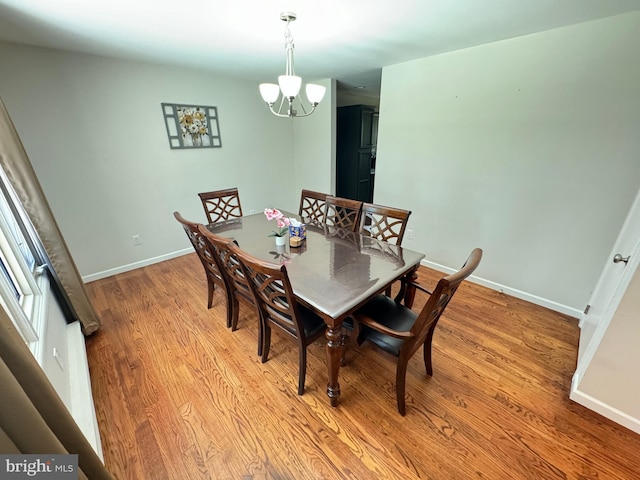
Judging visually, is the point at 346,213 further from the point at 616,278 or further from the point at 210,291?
the point at 616,278

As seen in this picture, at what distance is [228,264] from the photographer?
167 cm

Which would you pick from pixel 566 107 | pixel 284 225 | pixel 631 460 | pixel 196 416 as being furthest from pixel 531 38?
pixel 196 416

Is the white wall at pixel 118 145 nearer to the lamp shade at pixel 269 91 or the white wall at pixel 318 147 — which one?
the white wall at pixel 318 147

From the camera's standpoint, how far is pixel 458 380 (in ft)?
5.58

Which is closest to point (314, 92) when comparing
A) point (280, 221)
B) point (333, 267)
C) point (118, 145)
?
point (280, 221)

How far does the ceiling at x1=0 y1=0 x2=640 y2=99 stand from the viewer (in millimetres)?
1589

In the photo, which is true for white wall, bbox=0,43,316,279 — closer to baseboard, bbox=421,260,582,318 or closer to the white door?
baseboard, bbox=421,260,582,318

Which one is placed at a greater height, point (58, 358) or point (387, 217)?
point (387, 217)

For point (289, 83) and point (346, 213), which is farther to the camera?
point (346, 213)

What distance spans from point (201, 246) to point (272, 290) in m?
0.74

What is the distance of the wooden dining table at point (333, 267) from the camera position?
135 centimetres

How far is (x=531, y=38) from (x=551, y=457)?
2810 mm

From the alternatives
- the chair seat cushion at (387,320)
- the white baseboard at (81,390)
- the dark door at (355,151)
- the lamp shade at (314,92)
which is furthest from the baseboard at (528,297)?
the white baseboard at (81,390)

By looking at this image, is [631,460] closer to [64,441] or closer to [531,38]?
[64,441]
